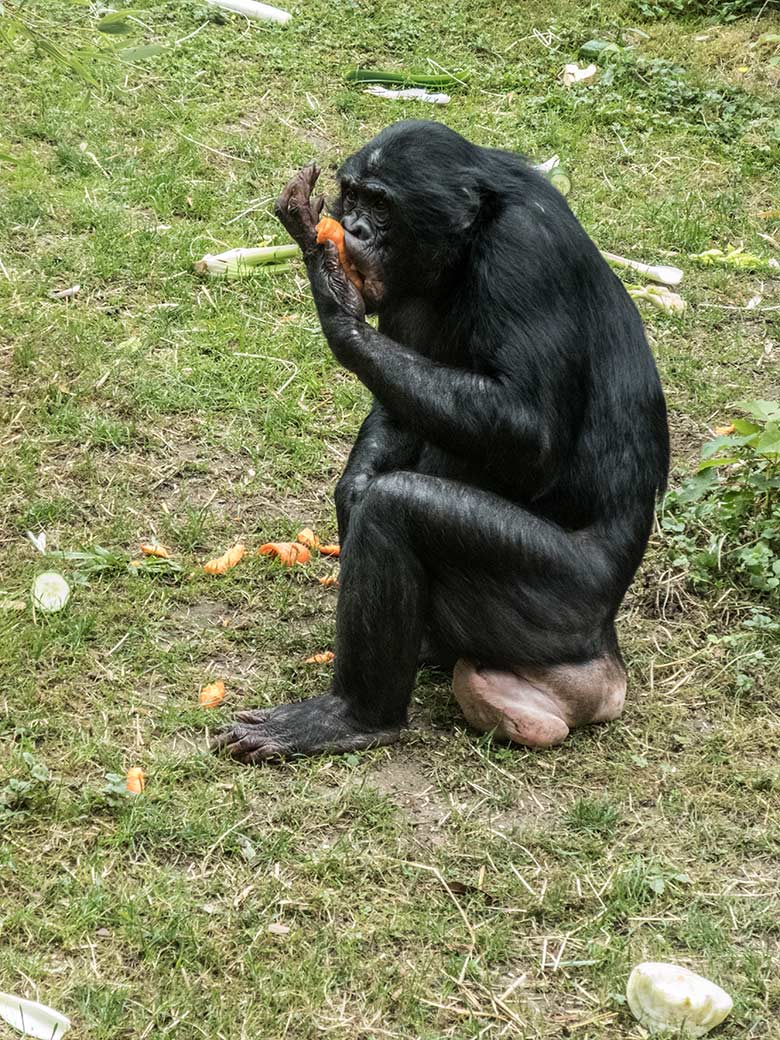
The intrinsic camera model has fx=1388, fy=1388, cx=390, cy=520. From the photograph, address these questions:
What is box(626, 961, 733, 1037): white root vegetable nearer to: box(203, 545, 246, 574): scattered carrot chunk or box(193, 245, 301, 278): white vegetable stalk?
box(203, 545, 246, 574): scattered carrot chunk

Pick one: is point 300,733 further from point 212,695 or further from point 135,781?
point 135,781

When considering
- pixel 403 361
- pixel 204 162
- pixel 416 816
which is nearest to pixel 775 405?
pixel 403 361

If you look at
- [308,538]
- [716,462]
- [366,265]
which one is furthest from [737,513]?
[366,265]

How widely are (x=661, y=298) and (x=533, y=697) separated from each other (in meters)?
3.70

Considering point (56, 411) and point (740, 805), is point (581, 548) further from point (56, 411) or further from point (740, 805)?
point (56, 411)

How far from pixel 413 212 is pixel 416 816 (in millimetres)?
2038

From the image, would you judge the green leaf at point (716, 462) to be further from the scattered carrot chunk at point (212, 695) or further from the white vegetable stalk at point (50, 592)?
the white vegetable stalk at point (50, 592)

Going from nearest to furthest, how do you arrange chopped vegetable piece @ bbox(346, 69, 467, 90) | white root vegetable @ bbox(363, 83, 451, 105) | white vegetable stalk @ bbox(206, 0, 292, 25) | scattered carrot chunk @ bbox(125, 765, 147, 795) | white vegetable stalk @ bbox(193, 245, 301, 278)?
scattered carrot chunk @ bbox(125, 765, 147, 795), white vegetable stalk @ bbox(193, 245, 301, 278), white root vegetable @ bbox(363, 83, 451, 105), chopped vegetable piece @ bbox(346, 69, 467, 90), white vegetable stalk @ bbox(206, 0, 292, 25)

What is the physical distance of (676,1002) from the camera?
11.9 feet

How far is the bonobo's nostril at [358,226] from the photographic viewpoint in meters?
4.90

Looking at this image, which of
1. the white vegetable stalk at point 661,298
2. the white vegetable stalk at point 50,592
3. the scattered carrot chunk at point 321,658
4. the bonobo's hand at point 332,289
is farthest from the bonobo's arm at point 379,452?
the white vegetable stalk at point 661,298

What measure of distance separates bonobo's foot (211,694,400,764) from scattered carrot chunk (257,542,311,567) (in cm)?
107

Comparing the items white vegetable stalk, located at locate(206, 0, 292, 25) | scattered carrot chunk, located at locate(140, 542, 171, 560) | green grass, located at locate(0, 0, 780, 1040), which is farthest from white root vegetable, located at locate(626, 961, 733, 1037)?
white vegetable stalk, located at locate(206, 0, 292, 25)

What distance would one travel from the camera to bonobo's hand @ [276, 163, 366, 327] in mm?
4758
